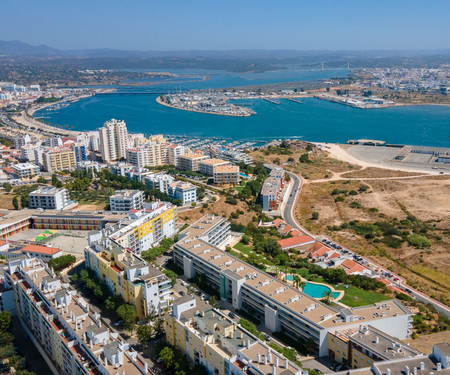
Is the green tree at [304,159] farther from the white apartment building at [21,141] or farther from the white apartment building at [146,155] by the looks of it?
the white apartment building at [21,141]

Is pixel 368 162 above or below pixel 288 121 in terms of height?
below

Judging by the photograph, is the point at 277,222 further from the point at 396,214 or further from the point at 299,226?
the point at 396,214

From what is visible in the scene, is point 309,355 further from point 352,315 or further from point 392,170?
point 392,170

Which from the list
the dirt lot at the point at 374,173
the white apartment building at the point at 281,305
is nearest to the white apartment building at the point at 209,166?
the dirt lot at the point at 374,173

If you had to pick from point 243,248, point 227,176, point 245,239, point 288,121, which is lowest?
point 243,248

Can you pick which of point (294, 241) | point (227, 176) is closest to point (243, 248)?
point (294, 241)

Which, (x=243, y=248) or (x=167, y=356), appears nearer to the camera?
(x=167, y=356)
